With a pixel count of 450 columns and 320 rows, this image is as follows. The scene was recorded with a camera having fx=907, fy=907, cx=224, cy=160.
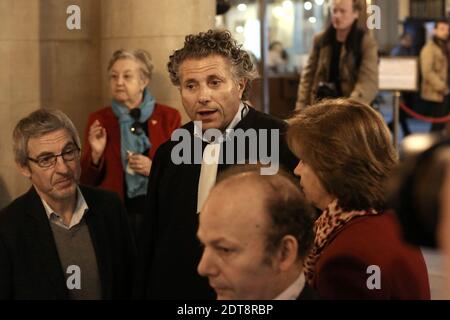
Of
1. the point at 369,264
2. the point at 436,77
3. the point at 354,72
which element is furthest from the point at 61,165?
the point at 436,77

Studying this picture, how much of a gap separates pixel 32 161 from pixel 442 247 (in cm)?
273

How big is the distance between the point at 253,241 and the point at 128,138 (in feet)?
10.6

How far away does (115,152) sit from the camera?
5242mm

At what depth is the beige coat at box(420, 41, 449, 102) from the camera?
1341cm

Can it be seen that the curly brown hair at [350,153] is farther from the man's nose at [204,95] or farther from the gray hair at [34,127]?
the gray hair at [34,127]

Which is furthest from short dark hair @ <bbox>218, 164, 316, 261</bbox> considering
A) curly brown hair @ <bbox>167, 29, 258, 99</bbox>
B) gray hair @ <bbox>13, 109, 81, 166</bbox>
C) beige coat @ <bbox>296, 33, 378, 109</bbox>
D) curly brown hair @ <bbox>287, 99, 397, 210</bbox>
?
beige coat @ <bbox>296, 33, 378, 109</bbox>

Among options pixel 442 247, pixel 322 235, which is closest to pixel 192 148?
pixel 322 235

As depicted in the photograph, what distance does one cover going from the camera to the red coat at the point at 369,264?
2.52 metres

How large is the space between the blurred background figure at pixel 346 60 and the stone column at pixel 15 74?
224 centimetres

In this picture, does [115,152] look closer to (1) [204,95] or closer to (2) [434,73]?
(1) [204,95]

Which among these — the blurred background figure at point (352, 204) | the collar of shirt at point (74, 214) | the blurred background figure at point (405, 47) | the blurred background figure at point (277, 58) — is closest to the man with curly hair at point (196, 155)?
the collar of shirt at point (74, 214)

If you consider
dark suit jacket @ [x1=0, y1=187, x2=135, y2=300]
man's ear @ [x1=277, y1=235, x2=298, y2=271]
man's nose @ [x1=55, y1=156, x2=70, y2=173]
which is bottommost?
dark suit jacket @ [x1=0, y1=187, x2=135, y2=300]

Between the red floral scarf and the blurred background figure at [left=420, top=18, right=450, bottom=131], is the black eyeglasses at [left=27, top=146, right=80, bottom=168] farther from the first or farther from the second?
the blurred background figure at [left=420, top=18, right=450, bottom=131]

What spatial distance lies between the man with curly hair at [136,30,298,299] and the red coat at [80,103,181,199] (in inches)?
66.5
